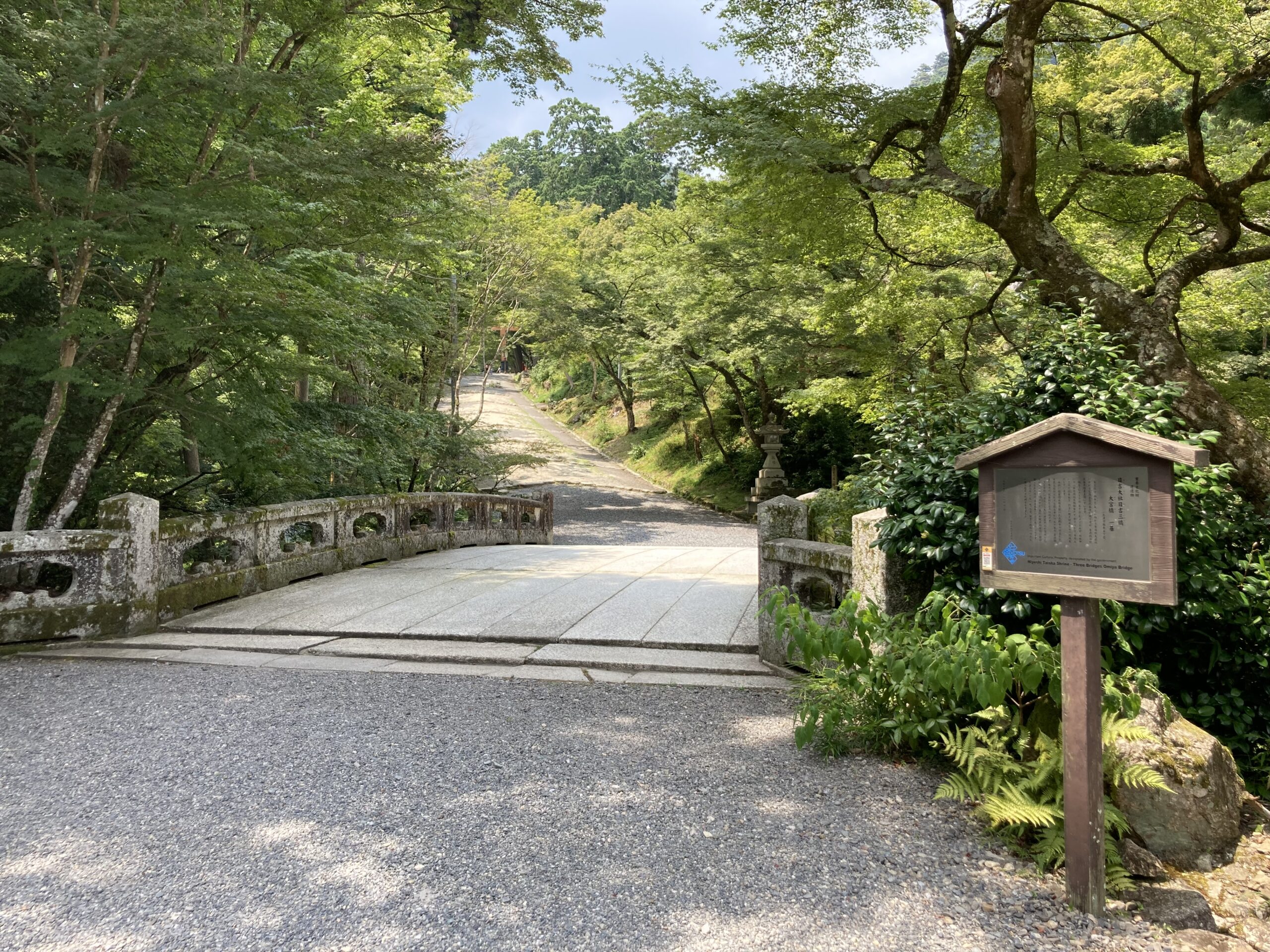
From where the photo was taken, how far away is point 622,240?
28.4 meters

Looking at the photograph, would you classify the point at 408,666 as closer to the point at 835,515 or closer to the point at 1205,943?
the point at 835,515

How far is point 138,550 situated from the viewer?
5.38 meters

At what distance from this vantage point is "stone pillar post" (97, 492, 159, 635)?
17.3 feet

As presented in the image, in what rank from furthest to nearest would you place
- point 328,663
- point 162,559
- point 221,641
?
point 162,559
point 221,641
point 328,663

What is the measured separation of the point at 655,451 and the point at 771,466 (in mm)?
10754

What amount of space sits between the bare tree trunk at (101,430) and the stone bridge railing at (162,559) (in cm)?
45

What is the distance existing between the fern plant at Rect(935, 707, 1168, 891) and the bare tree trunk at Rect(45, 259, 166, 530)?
6.19m

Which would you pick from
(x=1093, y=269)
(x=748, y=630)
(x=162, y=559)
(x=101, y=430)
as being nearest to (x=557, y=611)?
(x=748, y=630)

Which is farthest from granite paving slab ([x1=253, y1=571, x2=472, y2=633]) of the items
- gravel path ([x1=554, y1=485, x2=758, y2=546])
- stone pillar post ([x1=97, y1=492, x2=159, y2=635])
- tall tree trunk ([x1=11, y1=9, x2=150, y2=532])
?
gravel path ([x1=554, y1=485, x2=758, y2=546])

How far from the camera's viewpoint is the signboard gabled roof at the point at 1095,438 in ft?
7.22

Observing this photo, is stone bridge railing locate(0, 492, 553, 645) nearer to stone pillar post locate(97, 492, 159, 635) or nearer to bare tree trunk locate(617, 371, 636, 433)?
stone pillar post locate(97, 492, 159, 635)

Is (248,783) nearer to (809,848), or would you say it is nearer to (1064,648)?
(809,848)

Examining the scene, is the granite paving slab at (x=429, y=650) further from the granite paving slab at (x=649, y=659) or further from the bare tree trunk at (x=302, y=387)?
the bare tree trunk at (x=302, y=387)

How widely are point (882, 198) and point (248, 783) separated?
744 centimetres
